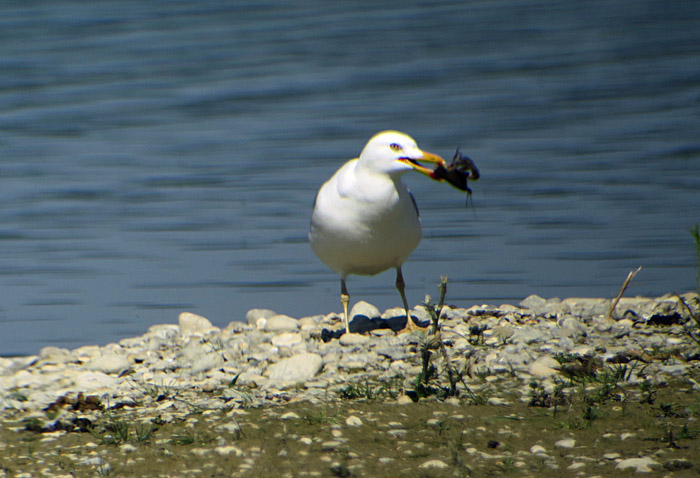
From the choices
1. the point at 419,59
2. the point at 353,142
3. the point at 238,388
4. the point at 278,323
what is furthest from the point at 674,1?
the point at 238,388

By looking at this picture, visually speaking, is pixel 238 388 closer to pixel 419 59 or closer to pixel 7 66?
pixel 419 59

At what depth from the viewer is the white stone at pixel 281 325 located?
21.5 feet

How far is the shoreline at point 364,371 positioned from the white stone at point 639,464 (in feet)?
0.06

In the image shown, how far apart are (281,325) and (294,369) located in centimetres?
153

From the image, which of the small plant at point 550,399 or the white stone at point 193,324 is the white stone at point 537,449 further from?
the white stone at point 193,324

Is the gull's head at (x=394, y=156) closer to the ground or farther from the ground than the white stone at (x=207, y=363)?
farther from the ground

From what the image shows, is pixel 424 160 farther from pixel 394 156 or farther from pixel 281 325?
pixel 281 325

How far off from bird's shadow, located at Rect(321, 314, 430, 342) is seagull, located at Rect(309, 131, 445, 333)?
0.16m

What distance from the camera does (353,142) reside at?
1271 centimetres

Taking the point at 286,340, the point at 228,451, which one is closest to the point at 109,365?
the point at 286,340

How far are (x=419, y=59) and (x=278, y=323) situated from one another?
13.3 m

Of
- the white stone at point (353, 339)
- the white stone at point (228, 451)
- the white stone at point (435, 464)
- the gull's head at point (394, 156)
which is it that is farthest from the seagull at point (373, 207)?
the white stone at point (435, 464)

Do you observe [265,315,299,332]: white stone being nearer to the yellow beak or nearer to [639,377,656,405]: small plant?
the yellow beak

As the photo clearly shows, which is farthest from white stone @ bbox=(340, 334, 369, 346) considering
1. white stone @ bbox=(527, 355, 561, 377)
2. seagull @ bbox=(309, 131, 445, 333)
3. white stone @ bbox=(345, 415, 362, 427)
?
white stone @ bbox=(345, 415, 362, 427)
